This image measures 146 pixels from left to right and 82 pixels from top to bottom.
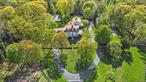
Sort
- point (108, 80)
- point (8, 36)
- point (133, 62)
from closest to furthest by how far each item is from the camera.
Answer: point (108, 80) → point (133, 62) → point (8, 36)

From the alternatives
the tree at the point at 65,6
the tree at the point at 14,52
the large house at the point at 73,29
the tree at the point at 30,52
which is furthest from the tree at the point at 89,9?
the tree at the point at 14,52

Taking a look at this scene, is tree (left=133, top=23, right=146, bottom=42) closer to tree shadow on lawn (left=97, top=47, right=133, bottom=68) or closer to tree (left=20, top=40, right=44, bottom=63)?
tree shadow on lawn (left=97, top=47, right=133, bottom=68)

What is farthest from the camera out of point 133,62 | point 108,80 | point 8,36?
point 8,36

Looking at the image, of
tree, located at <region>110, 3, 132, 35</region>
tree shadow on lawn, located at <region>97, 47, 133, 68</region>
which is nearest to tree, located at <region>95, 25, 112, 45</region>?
tree shadow on lawn, located at <region>97, 47, 133, 68</region>

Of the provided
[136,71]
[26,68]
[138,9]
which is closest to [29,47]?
[26,68]

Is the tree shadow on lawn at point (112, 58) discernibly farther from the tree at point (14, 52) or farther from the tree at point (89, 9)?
the tree at point (14, 52)

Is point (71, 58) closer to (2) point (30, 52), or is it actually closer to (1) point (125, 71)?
(2) point (30, 52)

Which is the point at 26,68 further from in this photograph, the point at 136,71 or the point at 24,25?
the point at 136,71
